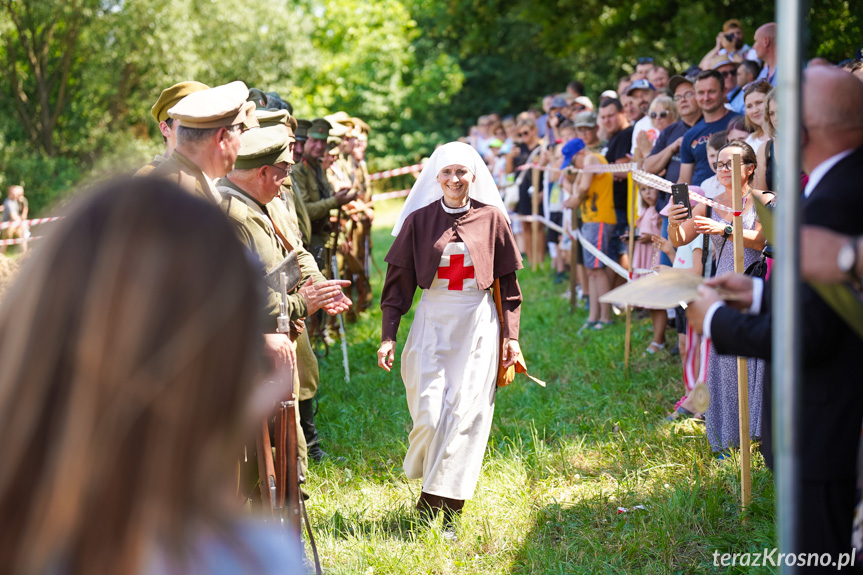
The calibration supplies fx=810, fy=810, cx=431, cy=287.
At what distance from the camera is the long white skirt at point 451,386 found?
173 inches

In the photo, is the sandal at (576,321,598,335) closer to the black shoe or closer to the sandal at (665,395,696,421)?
the sandal at (665,395,696,421)

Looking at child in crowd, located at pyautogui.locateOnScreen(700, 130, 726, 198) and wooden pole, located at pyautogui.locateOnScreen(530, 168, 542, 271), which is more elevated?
child in crowd, located at pyautogui.locateOnScreen(700, 130, 726, 198)

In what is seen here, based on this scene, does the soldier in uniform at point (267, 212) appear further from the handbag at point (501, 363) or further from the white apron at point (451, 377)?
the handbag at point (501, 363)

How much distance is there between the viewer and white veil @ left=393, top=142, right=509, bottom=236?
459 centimetres

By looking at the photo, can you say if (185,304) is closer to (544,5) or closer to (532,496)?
(532,496)

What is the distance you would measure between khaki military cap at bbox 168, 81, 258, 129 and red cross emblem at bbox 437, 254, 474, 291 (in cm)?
143

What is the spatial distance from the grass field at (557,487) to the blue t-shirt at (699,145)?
5.49 feet

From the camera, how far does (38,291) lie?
1128 millimetres

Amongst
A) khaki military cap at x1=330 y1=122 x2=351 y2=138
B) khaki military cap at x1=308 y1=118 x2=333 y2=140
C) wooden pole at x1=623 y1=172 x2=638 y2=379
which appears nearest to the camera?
wooden pole at x1=623 y1=172 x2=638 y2=379

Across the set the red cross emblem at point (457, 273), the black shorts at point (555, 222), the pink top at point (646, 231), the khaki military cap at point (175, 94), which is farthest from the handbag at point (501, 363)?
the black shorts at point (555, 222)

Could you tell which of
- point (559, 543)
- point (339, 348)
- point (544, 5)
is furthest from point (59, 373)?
point (544, 5)

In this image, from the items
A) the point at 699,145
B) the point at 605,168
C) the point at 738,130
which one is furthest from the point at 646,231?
the point at 738,130

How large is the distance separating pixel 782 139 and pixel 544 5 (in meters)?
15.7

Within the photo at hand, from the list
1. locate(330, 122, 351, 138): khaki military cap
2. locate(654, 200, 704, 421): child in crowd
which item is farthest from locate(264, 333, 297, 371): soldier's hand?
locate(330, 122, 351, 138): khaki military cap
